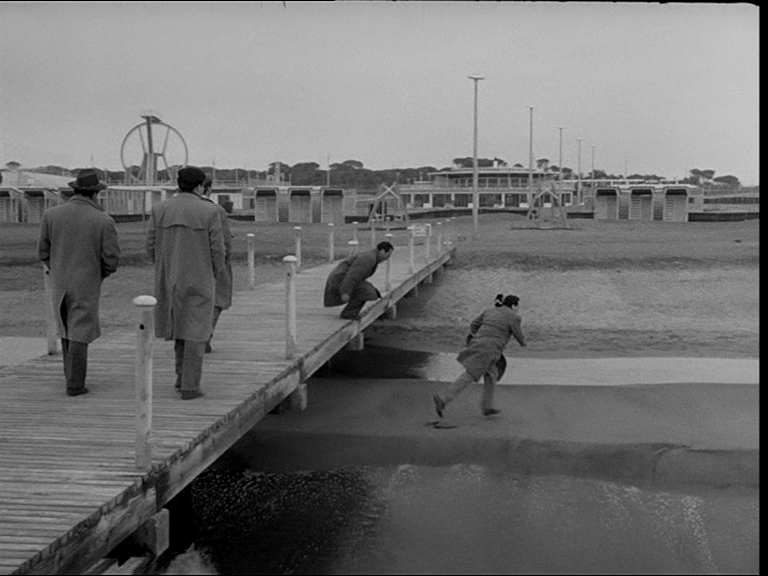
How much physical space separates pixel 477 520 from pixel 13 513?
2.65m

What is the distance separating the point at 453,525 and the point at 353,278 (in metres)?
4.35

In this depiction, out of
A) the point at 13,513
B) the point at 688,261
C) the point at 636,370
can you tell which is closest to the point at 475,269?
the point at 688,261

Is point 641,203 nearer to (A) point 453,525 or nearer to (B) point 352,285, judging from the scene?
(B) point 352,285

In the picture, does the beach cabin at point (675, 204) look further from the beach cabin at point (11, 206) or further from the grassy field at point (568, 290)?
the beach cabin at point (11, 206)

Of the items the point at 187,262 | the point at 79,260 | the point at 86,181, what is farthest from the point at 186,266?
the point at 86,181

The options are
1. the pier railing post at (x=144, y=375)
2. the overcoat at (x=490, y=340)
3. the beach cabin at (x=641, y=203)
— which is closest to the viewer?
the pier railing post at (x=144, y=375)

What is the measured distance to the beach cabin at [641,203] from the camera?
50.2 metres

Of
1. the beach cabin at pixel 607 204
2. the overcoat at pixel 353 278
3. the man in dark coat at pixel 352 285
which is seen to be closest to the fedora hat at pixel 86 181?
the overcoat at pixel 353 278

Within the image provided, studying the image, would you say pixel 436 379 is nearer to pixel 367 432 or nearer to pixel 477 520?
pixel 367 432

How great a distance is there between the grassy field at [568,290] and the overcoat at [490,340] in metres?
2.48

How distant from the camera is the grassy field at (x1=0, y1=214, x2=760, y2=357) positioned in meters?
14.0

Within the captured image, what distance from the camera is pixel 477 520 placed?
5.39 metres

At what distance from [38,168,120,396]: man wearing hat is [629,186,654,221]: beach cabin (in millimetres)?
47237

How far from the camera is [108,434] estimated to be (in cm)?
471
